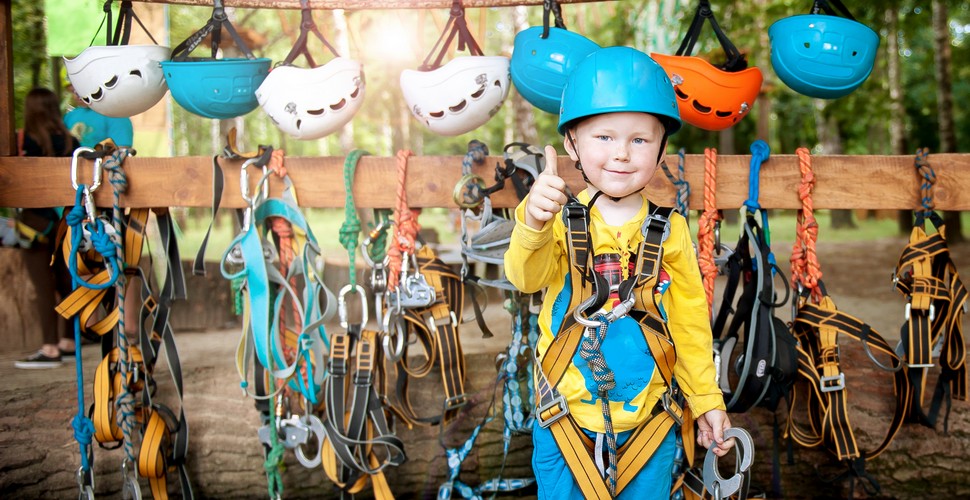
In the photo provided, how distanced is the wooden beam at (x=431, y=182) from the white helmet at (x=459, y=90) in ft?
0.61

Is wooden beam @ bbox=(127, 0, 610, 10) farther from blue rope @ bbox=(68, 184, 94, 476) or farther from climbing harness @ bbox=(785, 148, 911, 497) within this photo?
climbing harness @ bbox=(785, 148, 911, 497)

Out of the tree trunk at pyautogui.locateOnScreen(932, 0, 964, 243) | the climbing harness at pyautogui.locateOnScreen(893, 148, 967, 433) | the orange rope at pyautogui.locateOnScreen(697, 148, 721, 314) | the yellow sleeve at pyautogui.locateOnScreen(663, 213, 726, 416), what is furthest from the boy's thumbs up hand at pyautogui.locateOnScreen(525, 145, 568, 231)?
the tree trunk at pyautogui.locateOnScreen(932, 0, 964, 243)

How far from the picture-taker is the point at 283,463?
3330 mm

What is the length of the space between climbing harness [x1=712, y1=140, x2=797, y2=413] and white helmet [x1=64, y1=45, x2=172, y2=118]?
8.83 ft

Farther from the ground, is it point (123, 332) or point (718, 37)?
point (718, 37)

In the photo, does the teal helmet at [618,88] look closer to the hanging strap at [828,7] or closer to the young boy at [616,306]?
the young boy at [616,306]

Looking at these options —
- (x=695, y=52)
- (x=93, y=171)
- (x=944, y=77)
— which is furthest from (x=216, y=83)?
(x=944, y=77)

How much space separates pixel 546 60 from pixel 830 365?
1.81 meters

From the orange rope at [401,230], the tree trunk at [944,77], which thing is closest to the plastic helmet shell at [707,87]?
the orange rope at [401,230]

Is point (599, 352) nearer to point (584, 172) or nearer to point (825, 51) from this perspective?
point (584, 172)

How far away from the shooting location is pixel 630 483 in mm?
2395

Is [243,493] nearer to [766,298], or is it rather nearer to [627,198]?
[627,198]

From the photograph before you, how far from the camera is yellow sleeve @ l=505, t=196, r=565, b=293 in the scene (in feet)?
6.63

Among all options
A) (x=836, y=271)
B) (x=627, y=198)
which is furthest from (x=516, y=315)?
(x=836, y=271)
